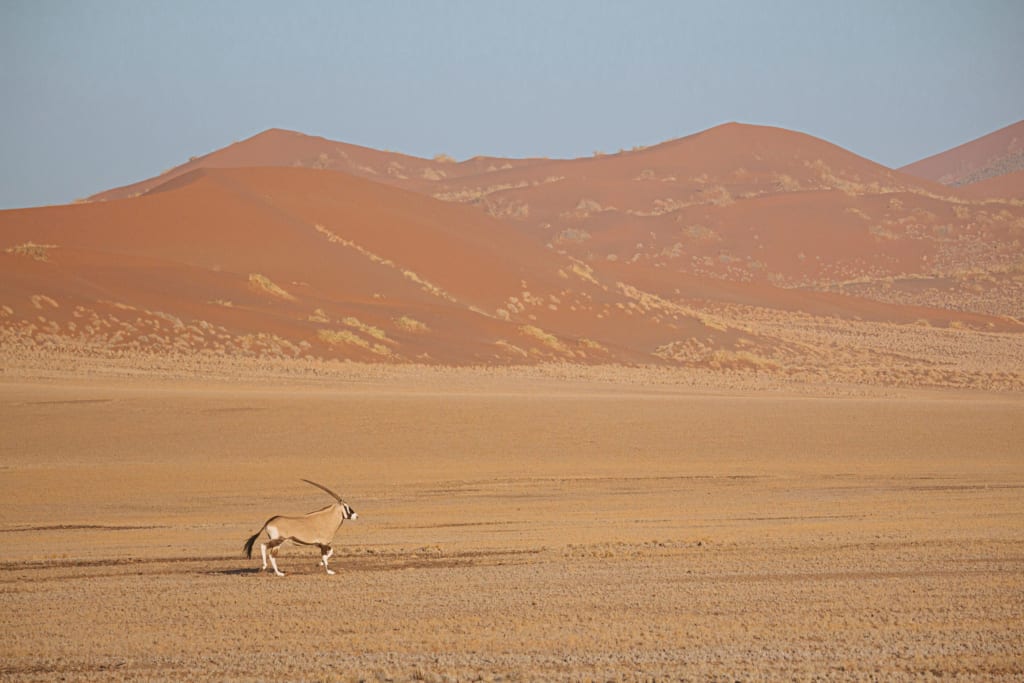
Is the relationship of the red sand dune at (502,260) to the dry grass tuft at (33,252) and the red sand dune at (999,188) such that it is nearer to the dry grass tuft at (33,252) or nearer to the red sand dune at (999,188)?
the dry grass tuft at (33,252)

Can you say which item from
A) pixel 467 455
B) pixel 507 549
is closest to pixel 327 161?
pixel 467 455

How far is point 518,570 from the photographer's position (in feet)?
31.6

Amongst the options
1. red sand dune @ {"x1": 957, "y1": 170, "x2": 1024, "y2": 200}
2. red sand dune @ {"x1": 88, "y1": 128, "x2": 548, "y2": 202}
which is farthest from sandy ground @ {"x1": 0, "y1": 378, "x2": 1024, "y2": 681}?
red sand dune @ {"x1": 957, "y1": 170, "x2": 1024, "y2": 200}

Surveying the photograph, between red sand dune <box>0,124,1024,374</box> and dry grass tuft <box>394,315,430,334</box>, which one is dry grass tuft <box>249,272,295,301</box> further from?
dry grass tuft <box>394,315,430,334</box>

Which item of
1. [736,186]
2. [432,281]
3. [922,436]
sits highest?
[736,186]

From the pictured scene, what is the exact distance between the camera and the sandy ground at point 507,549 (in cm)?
712

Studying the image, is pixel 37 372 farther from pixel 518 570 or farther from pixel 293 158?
pixel 293 158

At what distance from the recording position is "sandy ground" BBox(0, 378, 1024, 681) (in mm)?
7117

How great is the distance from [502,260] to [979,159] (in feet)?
484

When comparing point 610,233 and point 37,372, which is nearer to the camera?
point 37,372

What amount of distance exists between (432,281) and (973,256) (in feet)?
142

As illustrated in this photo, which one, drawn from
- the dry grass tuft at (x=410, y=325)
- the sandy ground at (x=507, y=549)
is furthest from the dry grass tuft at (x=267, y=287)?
the sandy ground at (x=507, y=549)

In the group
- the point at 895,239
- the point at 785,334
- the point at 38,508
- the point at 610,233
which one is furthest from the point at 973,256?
the point at 38,508

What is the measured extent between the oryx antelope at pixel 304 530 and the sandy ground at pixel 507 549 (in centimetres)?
24
